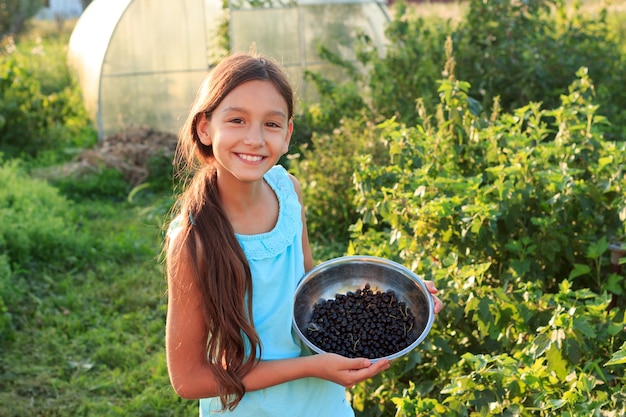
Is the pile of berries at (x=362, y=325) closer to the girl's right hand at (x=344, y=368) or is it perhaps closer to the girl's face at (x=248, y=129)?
the girl's right hand at (x=344, y=368)

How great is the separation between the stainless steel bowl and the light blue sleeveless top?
0.08m

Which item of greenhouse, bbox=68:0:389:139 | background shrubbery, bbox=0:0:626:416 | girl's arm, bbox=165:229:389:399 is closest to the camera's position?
girl's arm, bbox=165:229:389:399

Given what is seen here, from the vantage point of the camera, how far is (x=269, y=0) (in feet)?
26.9

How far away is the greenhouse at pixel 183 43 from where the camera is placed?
830 centimetres

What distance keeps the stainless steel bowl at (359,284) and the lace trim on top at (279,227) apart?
0.17m

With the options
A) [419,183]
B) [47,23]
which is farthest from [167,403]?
[47,23]

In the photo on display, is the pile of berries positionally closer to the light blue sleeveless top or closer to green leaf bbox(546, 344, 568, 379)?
the light blue sleeveless top

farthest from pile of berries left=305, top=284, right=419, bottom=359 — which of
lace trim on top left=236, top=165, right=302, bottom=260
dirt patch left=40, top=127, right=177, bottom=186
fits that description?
dirt patch left=40, top=127, right=177, bottom=186

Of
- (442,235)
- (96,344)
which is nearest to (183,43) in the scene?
(96,344)

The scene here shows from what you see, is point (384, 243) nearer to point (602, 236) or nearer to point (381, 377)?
point (381, 377)

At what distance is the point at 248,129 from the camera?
6.06 feet

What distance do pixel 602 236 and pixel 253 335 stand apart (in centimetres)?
184

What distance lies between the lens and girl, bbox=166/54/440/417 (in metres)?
1.81

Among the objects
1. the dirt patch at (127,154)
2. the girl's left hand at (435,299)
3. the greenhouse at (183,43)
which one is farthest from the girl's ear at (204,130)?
the greenhouse at (183,43)
